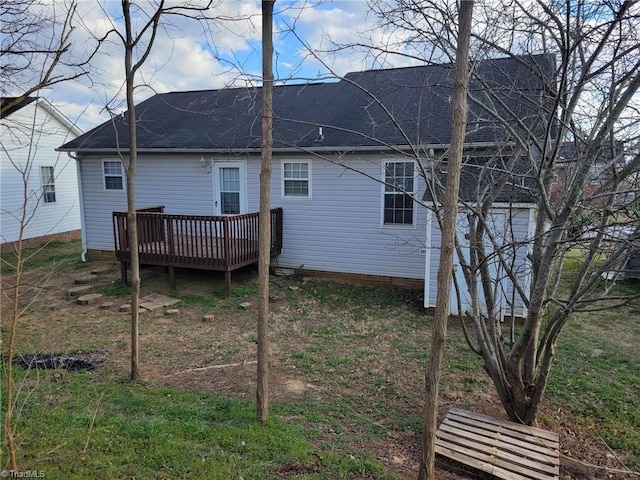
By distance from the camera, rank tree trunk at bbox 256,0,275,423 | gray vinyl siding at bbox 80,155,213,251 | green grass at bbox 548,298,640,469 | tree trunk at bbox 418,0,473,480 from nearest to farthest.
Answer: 1. tree trunk at bbox 418,0,473,480
2. tree trunk at bbox 256,0,275,423
3. green grass at bbox 548,298,640,469
4. gray vinyl siding at bbox 80,155,213,251

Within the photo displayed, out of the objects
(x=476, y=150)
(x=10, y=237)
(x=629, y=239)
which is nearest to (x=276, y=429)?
(x=629, y=239)

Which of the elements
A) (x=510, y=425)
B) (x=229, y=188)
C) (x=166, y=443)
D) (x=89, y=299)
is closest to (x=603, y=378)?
(x=510, y=425)

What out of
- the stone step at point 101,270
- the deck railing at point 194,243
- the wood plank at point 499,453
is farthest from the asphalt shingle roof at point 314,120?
the wood plank at point 499,453

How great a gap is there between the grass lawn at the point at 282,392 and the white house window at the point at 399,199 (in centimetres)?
175

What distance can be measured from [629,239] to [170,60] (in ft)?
17.1

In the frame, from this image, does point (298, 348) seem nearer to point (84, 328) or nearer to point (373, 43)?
point (84, 328)

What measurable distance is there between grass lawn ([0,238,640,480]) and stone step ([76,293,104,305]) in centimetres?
22

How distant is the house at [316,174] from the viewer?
28.5 ft

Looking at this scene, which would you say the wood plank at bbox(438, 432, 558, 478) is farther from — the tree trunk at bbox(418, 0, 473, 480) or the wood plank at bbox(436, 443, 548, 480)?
the tree trunk at bbox(418, 0, 473, 480)

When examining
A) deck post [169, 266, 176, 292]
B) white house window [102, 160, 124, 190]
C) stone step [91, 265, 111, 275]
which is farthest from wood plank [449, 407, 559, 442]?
white house window [102, 160, 124, 190]

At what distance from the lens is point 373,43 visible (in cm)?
381

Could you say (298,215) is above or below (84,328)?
above

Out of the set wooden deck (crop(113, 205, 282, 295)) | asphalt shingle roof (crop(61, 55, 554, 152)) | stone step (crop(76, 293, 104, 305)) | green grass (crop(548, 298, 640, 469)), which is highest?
asphalt shingle roof (crop(61, 55, 554, 152))

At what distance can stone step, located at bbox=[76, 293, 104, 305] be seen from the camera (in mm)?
8114
